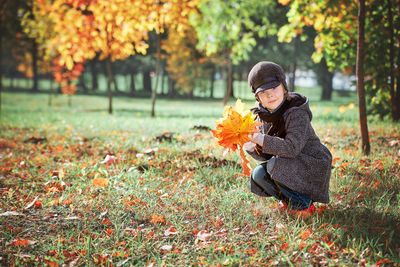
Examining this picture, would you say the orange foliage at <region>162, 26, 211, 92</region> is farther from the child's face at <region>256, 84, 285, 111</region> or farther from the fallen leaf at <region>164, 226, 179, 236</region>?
the fallen leaf at <region>164, 226, 179, 236</region>

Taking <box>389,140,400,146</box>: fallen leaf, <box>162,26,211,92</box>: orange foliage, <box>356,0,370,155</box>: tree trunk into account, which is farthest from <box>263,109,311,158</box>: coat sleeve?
<box>162,26,211,92</box>: orange foliage

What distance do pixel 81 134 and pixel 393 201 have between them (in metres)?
5.75

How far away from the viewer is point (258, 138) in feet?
7.86

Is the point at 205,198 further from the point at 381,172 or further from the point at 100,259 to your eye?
the point at 381,172

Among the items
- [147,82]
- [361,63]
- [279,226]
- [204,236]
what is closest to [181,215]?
[204,236]

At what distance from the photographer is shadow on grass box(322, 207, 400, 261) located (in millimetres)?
2115

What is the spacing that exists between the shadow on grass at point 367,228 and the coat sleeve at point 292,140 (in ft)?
2.02

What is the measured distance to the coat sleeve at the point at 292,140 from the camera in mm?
2350

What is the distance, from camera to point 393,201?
112 inches

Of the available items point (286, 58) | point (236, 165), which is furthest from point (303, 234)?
point (286, 58)

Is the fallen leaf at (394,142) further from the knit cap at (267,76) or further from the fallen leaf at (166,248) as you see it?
the fallen leaf at (166,248)

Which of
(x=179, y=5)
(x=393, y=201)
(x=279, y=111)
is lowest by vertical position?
(x=393, y=201)

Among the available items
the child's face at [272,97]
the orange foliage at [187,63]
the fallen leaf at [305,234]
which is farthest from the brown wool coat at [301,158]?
the orange foliage at [187,63]

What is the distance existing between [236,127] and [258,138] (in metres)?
0.20
